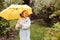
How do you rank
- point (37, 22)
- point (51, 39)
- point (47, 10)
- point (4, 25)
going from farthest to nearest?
point (37, 22)
point (47, 10)
point (4, 25)
point (51, 39)

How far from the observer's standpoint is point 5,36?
12.3m

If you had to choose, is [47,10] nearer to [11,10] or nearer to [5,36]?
[5,36]

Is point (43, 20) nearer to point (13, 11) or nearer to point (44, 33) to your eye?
point (44, 33)

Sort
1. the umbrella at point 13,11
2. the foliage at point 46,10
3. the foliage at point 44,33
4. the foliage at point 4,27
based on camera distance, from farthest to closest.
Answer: the foliage at point 46,10
the foliage at point 4,27
the foliage at point 44,33
the umbrella at point 13,11

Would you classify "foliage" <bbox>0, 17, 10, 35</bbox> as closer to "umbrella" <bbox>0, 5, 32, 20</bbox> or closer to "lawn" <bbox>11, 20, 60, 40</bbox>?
"lawn" <bbox>11, 20, 60, 40</bbox>

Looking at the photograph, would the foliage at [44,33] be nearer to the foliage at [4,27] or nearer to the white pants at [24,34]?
the foliage at [4,27]

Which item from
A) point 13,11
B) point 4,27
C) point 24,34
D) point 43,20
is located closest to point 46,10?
point 43,20

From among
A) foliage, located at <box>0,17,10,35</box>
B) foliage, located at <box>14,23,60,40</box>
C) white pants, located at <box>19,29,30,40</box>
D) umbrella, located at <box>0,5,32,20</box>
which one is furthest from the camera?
foliage, located at <box>0,17,10,35</box>

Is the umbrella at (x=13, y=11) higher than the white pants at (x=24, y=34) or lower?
higher

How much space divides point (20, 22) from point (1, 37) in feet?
14.5

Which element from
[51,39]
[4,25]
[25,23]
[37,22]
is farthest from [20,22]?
[37,22]

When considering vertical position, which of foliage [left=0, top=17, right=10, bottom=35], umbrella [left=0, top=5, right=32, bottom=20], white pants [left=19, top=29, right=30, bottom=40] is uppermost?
umbrella [left=0, top=5, right=32, bottom=20]

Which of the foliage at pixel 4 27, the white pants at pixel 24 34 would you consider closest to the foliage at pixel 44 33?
the foliage at pixel 4 27

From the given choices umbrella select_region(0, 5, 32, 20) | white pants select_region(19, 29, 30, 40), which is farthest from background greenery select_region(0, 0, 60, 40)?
umbrella select_region(0, 5, 32, 20)
